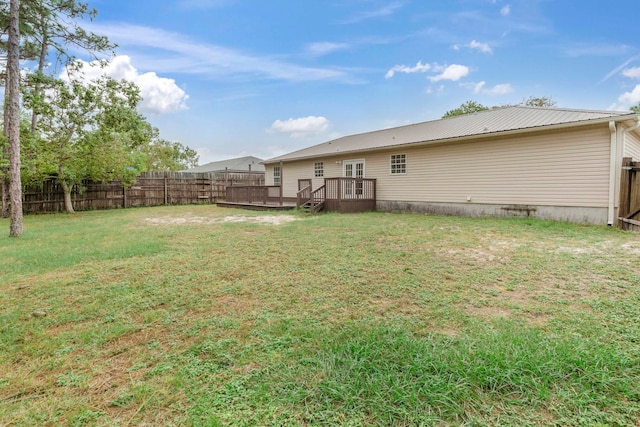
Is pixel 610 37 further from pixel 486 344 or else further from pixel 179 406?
pixel 179 406

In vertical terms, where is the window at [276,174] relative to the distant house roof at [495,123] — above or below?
below

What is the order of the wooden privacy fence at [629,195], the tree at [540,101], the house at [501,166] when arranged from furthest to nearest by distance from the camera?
the tree at [540,101], the house at [501,166], the wooden privacy fence at [629,195]

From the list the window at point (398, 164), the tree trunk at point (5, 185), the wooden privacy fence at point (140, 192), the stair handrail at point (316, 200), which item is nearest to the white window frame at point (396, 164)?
the window at point (398, 164)

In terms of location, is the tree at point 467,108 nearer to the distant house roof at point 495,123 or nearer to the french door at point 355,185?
the distant house roof at point 495,123

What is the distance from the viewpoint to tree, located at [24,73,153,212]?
11.8m

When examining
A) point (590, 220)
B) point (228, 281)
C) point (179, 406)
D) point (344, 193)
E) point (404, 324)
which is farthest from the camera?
point (344, 193)

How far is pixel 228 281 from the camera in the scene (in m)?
3.82

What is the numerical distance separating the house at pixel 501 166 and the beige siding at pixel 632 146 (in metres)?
0.03

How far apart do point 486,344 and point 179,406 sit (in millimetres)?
1973

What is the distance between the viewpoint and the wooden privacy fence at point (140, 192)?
13688 mm

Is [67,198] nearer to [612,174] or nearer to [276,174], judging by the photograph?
[276,174]

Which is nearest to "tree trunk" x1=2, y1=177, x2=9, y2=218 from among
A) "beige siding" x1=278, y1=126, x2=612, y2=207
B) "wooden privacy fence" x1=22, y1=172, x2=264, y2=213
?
"wooden privacy fence" x1=22, y1=172, x2=264, y2=213

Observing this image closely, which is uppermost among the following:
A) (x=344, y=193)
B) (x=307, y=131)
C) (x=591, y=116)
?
(x=307, y=131)

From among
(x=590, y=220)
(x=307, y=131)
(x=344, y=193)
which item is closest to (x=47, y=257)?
(x=344, y=193)
